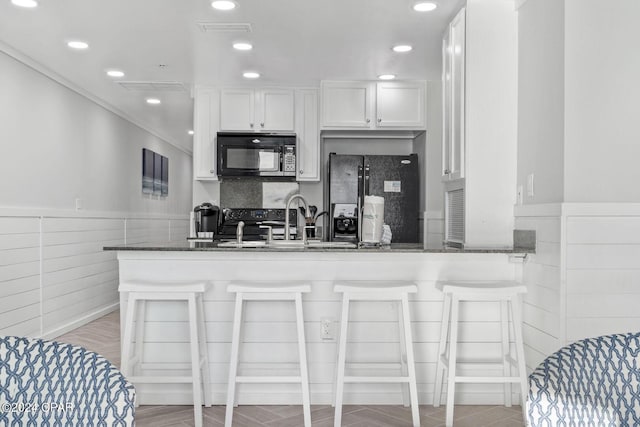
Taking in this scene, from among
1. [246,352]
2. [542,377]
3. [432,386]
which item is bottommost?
[432,386]

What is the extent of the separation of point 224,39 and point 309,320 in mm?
2084

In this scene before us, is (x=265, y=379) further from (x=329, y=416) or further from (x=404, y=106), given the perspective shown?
(x=404, y=106)

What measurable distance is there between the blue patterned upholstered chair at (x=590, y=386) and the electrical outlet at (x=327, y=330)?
184 centimetres

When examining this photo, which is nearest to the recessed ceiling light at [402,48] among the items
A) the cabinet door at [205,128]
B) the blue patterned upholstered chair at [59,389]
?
the cabinet door at [205,128]

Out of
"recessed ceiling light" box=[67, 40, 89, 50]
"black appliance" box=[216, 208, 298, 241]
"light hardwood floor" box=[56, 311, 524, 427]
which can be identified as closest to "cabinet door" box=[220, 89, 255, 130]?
"black appliance" box=[216, 208, 298, 241]

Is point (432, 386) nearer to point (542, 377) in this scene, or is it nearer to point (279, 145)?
point (542, 377)

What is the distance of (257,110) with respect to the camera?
17.3ft

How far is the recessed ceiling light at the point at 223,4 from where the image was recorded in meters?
3.18

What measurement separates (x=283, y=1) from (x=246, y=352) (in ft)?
6.58

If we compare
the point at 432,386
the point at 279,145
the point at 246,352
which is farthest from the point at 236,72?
the point at 432,386

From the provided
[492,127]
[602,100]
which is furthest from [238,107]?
[602,100]

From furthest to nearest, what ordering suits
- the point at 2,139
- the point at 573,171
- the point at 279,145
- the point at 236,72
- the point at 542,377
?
1. the point at 279,145
2. the point at 236,72
3. the point at 2,139
4. the point at 573,171
5. the point at 542,377

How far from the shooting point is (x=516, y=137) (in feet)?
10.6

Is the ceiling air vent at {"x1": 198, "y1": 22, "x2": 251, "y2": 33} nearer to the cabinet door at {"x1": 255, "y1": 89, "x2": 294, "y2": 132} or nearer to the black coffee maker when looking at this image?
the cabinet door at {"x1": 255, "y1": 89, "x2": 294, "y2": 132}
